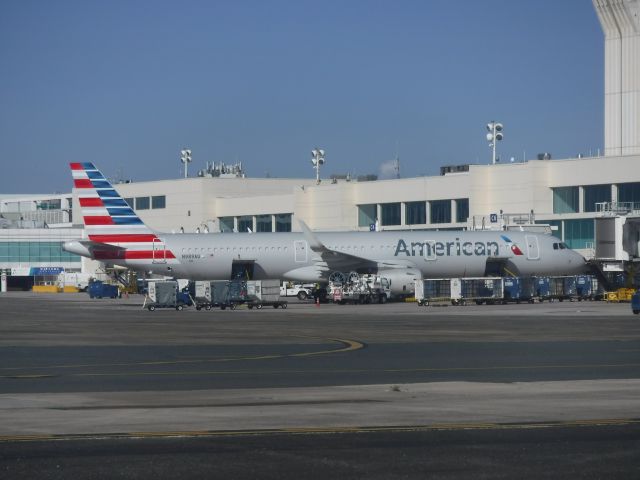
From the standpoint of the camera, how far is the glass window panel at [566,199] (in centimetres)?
10131

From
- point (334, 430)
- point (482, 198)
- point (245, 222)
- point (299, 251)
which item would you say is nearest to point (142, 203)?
point (245, 222)

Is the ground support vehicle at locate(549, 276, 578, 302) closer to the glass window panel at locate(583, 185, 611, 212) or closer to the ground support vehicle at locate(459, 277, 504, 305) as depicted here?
the ground support vehicle at locate(459, 277, 504, 305)

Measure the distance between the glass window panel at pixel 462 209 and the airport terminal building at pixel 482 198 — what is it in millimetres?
96

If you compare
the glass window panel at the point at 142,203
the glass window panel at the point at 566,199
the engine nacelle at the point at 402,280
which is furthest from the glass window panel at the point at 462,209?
the glass window panel at the point at 142,203

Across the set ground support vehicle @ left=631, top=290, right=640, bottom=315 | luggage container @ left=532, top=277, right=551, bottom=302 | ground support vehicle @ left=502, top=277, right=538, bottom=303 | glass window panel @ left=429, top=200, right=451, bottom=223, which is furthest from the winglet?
glass window panel @ left=429, top=200, right=451, bottom=223

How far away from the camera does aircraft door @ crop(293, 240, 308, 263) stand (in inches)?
3243

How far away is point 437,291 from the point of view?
74188mm

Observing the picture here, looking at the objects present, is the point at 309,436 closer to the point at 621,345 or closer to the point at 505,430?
the point at 505,430

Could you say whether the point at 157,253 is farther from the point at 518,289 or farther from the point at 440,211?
the point at 440,211

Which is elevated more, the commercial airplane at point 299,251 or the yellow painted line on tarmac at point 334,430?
the commercial airplane at point 299,251

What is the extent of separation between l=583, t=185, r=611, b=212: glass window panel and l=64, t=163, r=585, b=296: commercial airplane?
18.5 m

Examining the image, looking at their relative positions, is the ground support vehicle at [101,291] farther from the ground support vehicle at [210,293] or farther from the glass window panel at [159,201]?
the ground support vehicle at [210,293]

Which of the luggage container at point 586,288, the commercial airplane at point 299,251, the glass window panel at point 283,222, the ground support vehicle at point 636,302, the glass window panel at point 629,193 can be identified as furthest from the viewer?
the glass window panel at point 283,222

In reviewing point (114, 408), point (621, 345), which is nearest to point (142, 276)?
point (621, 345)
